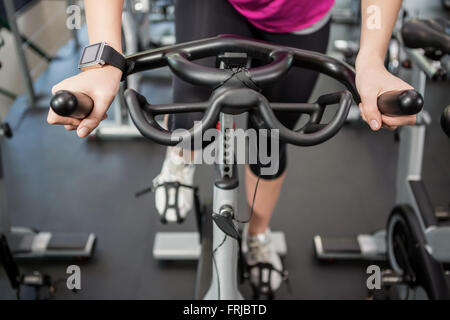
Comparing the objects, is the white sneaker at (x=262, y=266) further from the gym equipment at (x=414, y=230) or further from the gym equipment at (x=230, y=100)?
the gym equipment at (x=230, y=100)

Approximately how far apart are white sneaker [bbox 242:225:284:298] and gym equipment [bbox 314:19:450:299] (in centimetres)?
32

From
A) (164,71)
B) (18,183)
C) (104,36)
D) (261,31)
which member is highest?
(164,71)

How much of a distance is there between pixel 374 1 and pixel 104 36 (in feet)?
1.91

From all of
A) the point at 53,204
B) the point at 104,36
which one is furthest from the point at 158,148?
the point at 104,36

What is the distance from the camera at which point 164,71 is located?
3.20 meters

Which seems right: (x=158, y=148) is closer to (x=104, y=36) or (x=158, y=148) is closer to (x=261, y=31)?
(x=261, y=31)

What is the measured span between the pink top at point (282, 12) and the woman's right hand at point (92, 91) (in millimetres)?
497

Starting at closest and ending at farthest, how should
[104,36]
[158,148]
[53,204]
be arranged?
1. [104,36]
2. [53,204]
3. [158,148]

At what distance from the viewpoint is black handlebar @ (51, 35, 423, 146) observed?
2.26ft

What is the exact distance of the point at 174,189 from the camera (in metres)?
1.43

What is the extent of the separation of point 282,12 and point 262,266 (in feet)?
2.83

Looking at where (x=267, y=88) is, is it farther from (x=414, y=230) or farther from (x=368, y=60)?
(x=414, y=230)

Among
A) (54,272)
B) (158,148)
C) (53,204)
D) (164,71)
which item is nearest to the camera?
(54,272)

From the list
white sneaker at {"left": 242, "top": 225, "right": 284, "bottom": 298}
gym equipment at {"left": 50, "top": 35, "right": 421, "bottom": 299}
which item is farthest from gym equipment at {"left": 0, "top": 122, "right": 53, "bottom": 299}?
gym equipment at {"left": 50, "top": 35, "right": 421, "bottom": 299}
